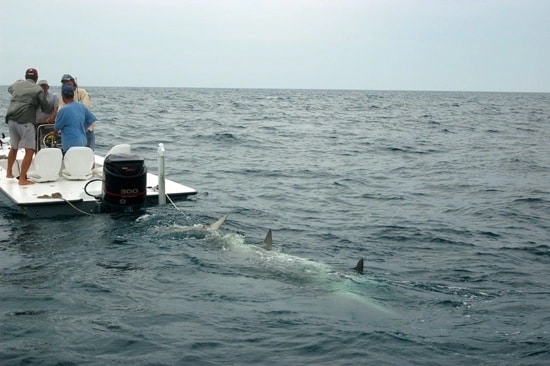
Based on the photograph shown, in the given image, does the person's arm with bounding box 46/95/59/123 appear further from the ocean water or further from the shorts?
the ocean water

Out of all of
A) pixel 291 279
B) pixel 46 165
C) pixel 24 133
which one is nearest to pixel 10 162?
pixel 46 165

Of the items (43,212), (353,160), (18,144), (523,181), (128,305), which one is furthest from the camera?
(353,160)

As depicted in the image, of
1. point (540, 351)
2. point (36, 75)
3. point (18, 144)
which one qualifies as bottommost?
point (540, 351)

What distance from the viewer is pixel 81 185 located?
43.0ft

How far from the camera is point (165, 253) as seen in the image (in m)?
10.1

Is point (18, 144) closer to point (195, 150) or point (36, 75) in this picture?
point (36, 75)

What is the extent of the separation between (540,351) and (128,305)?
4.60m

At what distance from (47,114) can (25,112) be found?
1.15m

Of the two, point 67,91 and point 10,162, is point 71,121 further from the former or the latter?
point 10,162

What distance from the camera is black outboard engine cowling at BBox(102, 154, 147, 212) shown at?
37.2 feet

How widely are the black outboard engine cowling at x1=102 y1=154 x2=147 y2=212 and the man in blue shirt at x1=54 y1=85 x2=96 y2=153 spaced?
1776 millimetres

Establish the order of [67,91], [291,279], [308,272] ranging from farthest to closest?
[67,91]
[308,272]
[291,279]

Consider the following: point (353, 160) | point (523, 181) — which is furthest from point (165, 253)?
point (353, 160)

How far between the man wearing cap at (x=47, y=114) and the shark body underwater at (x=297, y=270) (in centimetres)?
517
